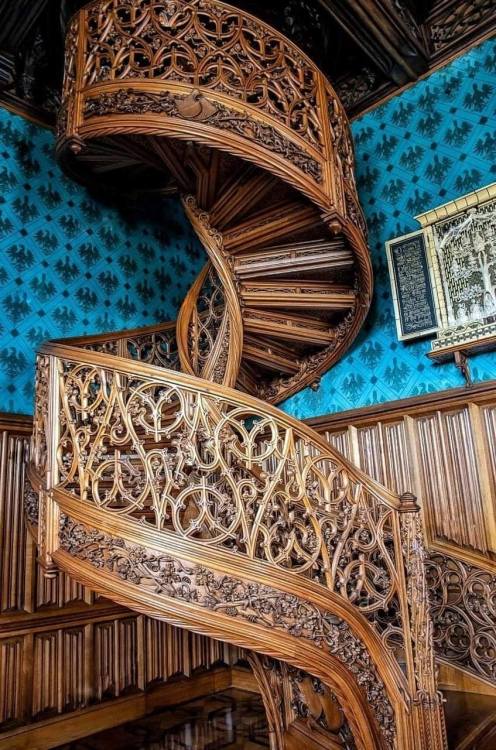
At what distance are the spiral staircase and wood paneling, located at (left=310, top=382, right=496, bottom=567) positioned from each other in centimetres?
86

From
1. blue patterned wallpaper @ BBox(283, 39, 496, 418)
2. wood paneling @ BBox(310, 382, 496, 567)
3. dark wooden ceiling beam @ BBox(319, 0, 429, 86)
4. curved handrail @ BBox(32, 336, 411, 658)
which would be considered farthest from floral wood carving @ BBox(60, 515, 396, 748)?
dark wooden ceiling beam @ BBox(319, 0, 429, 86)

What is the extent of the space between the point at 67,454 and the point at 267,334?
1.89 m

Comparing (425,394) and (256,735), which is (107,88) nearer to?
(425,394)

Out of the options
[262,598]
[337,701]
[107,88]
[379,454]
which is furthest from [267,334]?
[337,701]

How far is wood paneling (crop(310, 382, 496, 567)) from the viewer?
Result: 10.9 feet

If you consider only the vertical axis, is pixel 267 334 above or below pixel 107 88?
below

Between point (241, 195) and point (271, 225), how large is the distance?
10.9 inches

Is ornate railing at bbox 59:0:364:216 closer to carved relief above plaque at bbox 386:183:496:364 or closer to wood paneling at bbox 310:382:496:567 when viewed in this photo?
carved relief above plaque at bbox 386:183:496:364

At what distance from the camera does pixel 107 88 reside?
10.2ft

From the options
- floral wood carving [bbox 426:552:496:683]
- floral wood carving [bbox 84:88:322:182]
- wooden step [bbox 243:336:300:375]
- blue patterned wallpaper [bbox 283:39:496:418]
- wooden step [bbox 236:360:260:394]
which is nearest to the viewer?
floral wood carving [bbox 84:88:322:182]

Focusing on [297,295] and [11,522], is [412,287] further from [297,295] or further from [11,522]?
[11,522]

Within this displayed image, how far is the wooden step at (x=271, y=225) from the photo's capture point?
3.55 m

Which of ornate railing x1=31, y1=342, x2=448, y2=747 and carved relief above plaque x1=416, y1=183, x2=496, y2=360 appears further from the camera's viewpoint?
carved relief above plaque x1=416, y1=183, x2=496, y2=360

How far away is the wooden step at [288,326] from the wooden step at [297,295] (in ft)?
0.28
